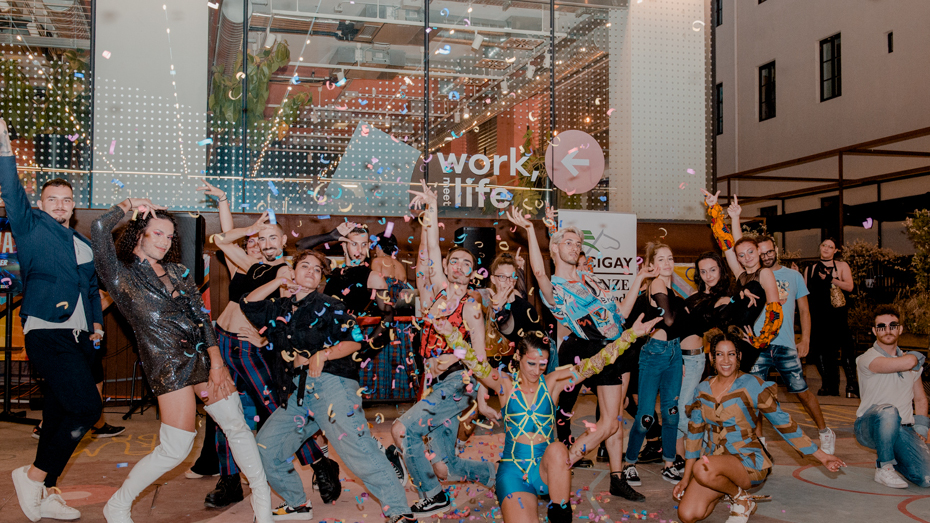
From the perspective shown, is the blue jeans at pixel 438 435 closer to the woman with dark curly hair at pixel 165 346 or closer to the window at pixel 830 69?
the woman with dark curly hair at pixel 165 346

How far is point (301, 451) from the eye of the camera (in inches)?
171

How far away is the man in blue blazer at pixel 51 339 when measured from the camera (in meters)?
3.85

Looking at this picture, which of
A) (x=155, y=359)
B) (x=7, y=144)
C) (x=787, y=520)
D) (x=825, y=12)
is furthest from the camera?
(x=825, y=12)

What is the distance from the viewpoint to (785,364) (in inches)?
210

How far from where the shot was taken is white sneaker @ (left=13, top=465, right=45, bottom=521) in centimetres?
384

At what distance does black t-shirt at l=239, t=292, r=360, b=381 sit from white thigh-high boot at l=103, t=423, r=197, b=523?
0.66 meters

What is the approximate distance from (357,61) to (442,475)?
6631 mm

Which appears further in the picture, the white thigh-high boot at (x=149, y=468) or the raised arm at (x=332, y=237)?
the raised arm at (x=332, y=237)

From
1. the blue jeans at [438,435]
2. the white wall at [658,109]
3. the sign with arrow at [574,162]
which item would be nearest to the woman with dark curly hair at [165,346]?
Result: the blue jeans at [438,435]

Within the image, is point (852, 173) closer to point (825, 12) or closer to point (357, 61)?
point (825, 12)

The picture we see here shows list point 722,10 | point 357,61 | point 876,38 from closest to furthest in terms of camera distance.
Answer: point 357,61 → point 876,38 → point 722,10

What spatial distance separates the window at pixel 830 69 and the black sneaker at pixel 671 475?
14409 millimetres

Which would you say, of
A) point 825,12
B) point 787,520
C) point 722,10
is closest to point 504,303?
point 787,520

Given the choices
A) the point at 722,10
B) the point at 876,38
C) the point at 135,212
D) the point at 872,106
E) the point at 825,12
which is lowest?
the point at 135,212
